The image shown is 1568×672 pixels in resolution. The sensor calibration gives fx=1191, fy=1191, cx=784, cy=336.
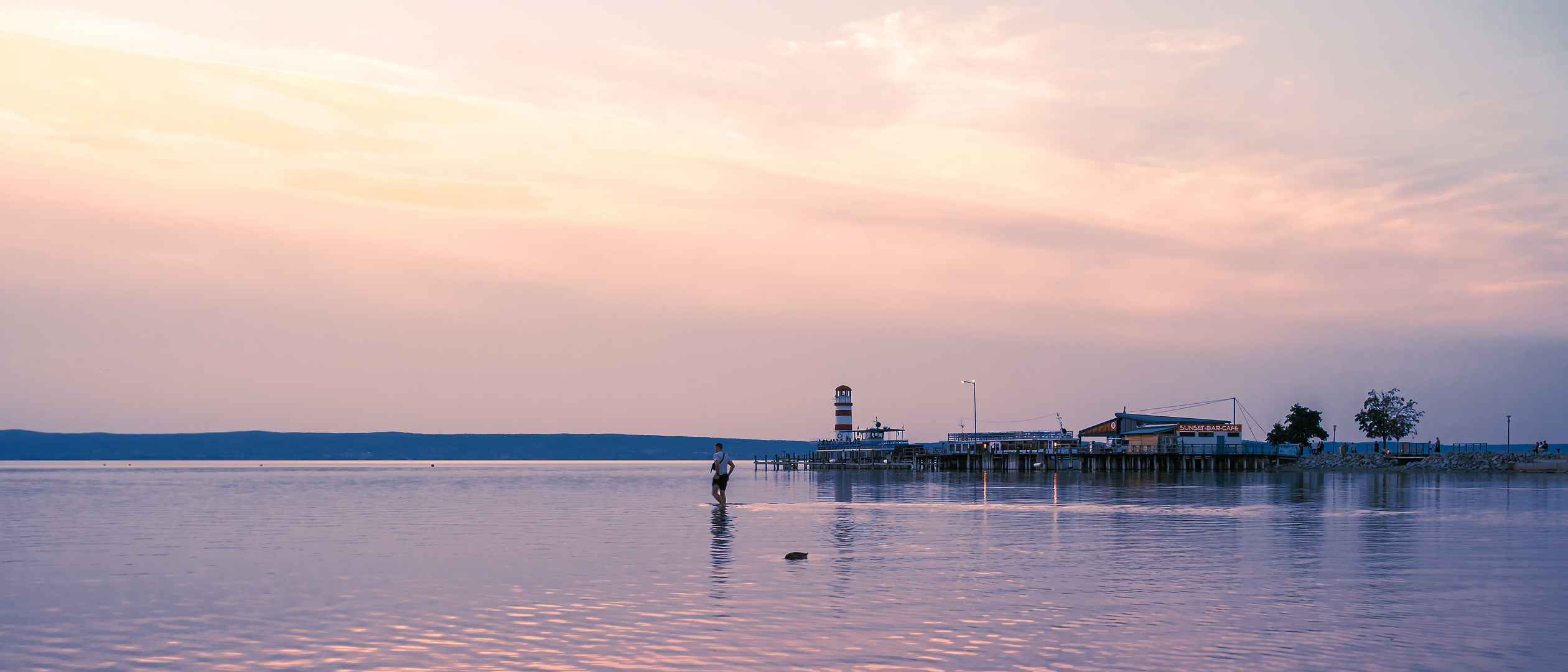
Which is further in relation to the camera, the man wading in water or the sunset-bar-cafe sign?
the sunset-bar-cafe sign

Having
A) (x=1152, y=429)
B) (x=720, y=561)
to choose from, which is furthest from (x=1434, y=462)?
(x=720, y=561)

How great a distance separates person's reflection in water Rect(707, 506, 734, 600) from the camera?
776 inches

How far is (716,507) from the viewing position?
156 ft

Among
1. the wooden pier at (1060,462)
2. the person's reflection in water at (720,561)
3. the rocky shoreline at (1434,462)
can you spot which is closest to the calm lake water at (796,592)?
the person's reflection in water at (720,561)

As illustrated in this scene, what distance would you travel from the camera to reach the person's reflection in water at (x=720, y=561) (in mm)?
19703

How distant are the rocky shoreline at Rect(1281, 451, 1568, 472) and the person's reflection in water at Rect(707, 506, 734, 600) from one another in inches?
4229

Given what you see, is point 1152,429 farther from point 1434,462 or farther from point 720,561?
point 720,561

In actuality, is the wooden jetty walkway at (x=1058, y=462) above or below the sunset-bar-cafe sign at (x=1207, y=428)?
below

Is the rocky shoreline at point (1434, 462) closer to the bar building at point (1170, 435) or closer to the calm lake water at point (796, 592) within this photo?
the bar building at point (1170, 435)

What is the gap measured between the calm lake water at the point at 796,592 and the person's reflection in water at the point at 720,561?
14cm

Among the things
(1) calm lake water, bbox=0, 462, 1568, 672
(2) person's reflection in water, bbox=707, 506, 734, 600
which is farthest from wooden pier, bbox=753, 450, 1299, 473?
→ (2) person's reflection in water, bbox=707, 506, 734, 600

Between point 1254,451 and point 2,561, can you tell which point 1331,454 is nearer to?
point 1254,451

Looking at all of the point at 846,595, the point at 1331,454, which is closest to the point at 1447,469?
the point at 1331,454

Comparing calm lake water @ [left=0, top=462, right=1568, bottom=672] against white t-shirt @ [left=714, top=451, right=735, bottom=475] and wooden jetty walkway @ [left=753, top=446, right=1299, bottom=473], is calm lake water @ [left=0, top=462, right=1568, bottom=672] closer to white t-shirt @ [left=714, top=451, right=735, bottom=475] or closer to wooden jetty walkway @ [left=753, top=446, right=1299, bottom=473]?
white t-shirt @ [left=714, top=451, right=735, bottom=475]
